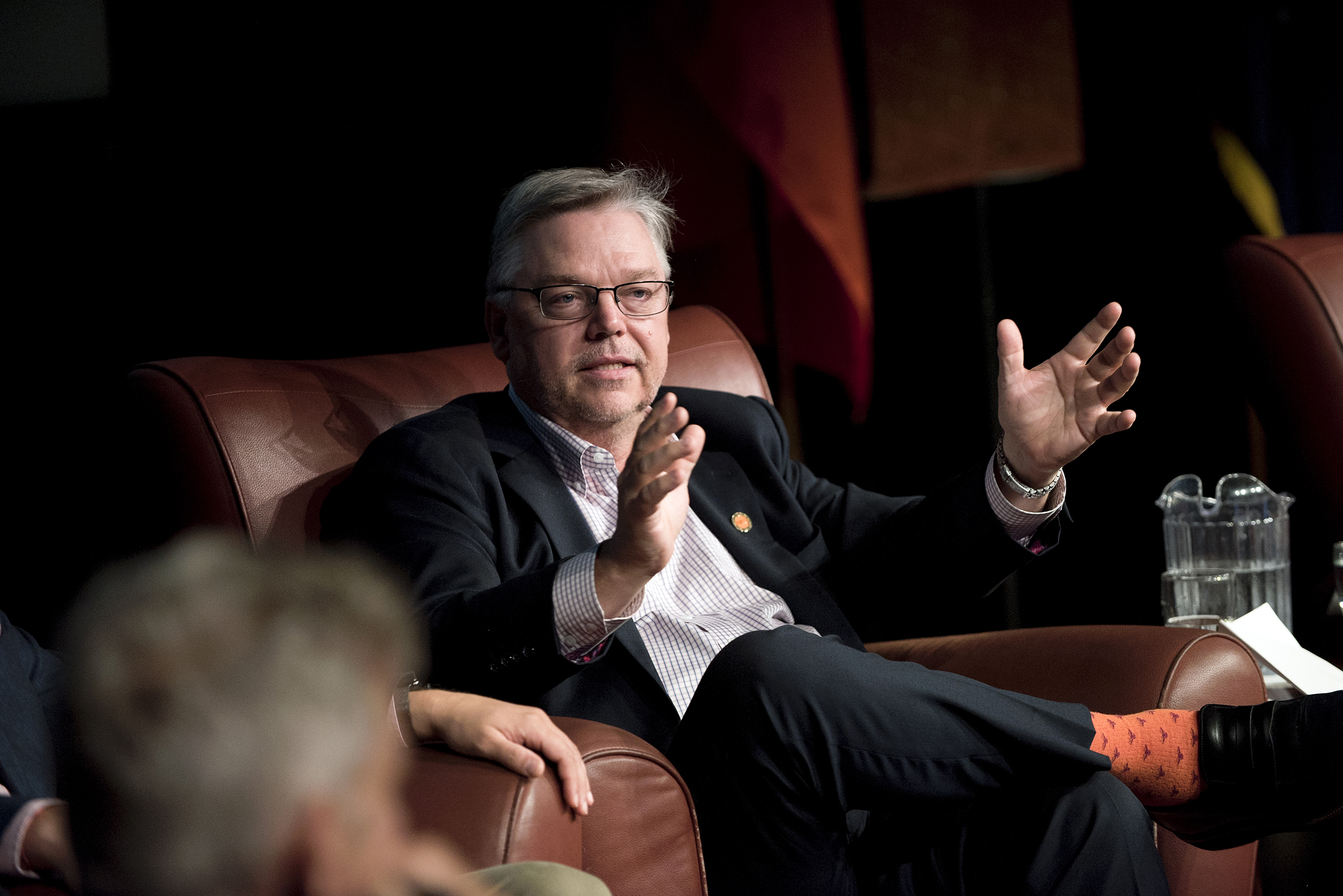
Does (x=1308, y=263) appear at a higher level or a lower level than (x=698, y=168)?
lower

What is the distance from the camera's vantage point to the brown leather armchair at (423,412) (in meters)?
1.10

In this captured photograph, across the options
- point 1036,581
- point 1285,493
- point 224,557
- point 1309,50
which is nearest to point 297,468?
point 224,557

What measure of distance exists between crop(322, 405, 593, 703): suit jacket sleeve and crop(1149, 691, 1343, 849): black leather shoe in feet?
2.31

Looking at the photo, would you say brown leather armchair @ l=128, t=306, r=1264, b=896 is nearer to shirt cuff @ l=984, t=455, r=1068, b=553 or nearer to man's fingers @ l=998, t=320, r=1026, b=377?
shirt cuff @ l=984, t=455, r=1068, b=553

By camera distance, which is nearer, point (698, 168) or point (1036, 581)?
point (698, 168)

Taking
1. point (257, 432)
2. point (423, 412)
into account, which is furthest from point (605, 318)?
point (257, 432)

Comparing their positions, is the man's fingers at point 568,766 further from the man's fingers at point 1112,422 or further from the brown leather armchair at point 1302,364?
the brown leather armchair at point 1302,364

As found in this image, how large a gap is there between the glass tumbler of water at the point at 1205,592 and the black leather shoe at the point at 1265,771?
2.60ft

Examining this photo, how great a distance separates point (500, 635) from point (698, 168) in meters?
1.70

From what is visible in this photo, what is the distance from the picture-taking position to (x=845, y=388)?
9.83 feet

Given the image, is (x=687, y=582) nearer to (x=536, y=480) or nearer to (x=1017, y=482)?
(x=536, y=480)

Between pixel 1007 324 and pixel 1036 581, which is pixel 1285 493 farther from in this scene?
pixel 1036 581

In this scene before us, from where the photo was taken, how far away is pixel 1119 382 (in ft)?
5.10

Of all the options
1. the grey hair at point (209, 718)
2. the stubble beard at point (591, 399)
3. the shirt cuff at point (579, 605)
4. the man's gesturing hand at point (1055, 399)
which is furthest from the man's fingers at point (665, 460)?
the grey hair at point (209, 718)
